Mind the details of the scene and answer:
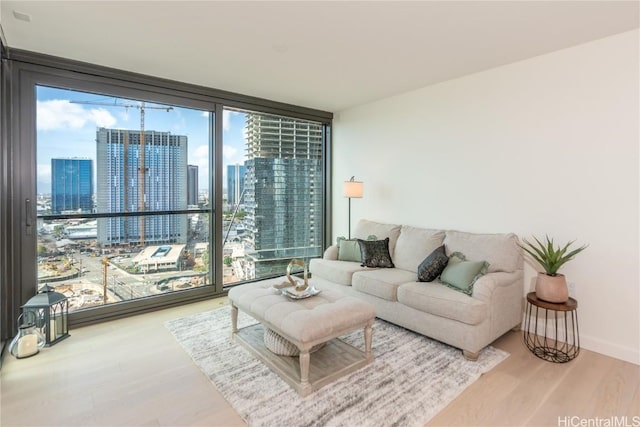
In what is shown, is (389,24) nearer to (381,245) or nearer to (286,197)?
(381,245)

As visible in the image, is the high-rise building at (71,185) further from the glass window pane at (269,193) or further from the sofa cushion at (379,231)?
the sofa cushion at (379,231)

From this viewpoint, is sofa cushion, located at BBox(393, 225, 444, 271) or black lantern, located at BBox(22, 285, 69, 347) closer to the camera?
black lantern, located at BBox(22, 285, 69, 347)

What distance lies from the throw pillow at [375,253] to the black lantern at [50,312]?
294cm

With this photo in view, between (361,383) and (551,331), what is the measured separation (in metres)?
1.94

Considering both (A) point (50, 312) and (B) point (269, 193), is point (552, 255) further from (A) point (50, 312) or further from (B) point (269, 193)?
(A) point (50, 312)

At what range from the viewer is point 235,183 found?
4344 millimetres

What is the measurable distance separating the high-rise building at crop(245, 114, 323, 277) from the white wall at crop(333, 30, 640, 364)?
1566 millimetres

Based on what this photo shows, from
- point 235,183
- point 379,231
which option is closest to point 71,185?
point 235,183

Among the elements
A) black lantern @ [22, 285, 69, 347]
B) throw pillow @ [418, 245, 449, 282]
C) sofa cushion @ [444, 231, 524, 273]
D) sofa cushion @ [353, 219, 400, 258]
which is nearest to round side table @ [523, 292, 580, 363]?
sofa cushion @ [444, 231, 524, 273]

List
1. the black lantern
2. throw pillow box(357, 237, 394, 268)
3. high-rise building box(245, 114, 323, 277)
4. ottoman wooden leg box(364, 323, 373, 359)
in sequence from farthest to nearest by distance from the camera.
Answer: high-rise building box(245, 114, 323, 277) → throw pillow box(357, 237, 394, 268) → the black lantern → ottoman wooden leg box(364, 323, 373, 359)

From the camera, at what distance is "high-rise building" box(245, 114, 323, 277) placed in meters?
4.59

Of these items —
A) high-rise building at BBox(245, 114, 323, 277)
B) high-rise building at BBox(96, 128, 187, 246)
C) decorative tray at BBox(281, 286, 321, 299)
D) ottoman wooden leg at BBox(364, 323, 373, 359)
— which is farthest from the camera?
high-rise building at BBox(245, 114, 323, 277)

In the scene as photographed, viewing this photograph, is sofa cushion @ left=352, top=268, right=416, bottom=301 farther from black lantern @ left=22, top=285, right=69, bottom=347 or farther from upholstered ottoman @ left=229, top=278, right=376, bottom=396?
black lantern @ left=22, top=285, right=69, bottom=347

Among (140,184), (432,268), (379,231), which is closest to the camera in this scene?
(432,268)
